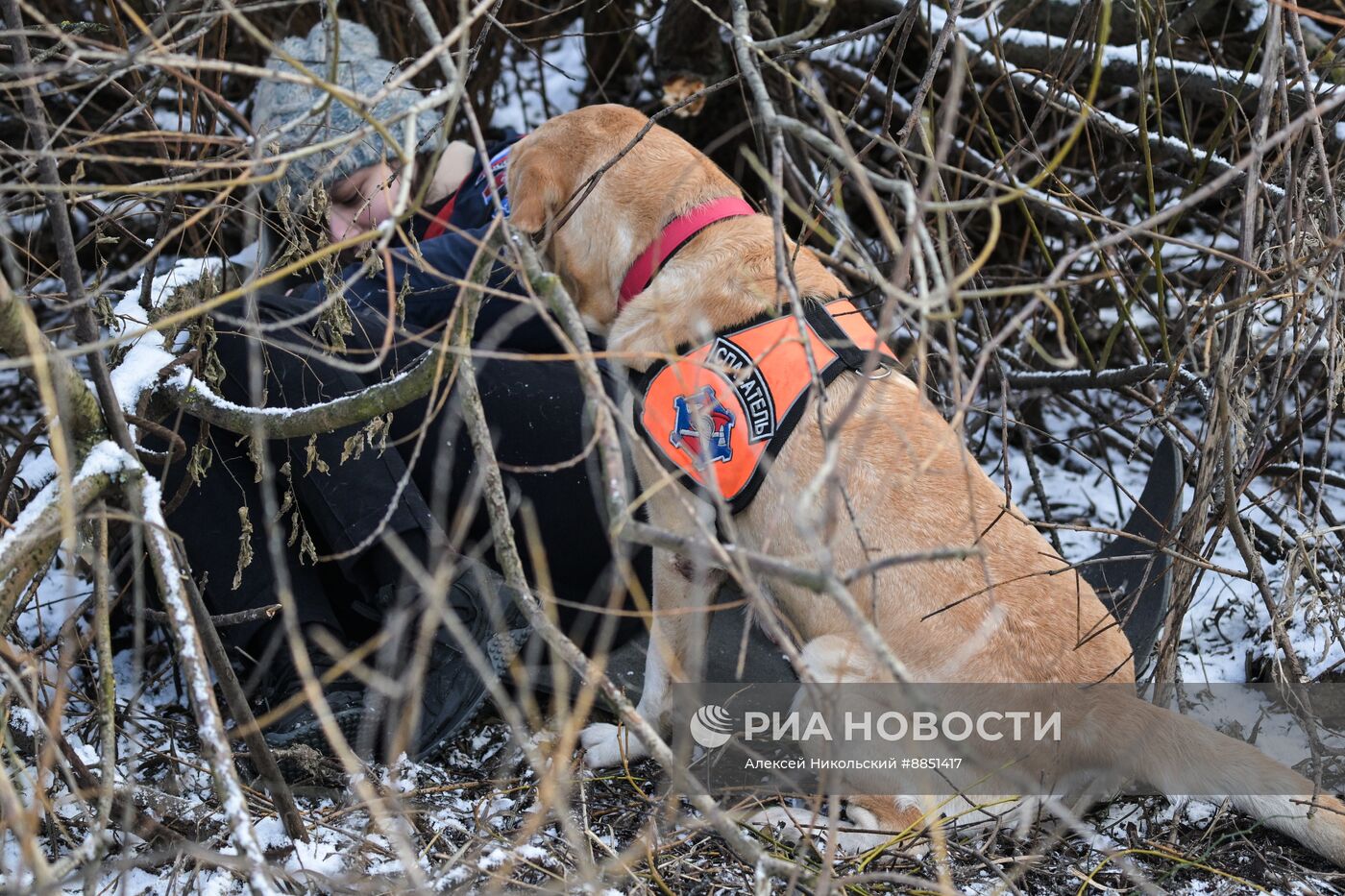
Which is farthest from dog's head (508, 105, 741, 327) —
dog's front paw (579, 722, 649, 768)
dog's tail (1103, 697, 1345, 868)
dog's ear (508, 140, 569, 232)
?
dog's tail (1103, 697, 1345, 868)

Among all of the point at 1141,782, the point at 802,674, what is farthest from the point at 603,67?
the point at 802,674

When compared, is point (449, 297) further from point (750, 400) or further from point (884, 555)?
point (884, 555)

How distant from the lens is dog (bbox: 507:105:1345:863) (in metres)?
2.28

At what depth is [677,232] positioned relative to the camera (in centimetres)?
276

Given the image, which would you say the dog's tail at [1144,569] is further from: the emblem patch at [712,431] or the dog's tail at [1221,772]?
the emblem patch at [712,431]

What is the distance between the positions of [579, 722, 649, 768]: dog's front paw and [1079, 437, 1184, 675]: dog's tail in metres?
1.16

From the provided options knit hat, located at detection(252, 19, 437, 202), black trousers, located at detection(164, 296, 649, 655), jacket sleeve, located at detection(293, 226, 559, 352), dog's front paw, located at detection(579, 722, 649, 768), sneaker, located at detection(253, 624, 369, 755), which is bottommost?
dog's front paw, located at detection(579, 722, 649, 768)

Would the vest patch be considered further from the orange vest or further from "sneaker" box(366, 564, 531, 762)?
"sneaker" box(366, 564, 531, 762)

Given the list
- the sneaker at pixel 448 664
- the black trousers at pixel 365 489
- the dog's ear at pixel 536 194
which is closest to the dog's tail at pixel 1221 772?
the black trousers at pixel 365 489

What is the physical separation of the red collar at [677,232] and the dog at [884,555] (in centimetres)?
1

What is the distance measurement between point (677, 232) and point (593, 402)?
141 cm

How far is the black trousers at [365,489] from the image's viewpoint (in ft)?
8.61

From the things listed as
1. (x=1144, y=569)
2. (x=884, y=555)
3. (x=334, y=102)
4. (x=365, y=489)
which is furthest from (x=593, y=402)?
(x=334, y=102)

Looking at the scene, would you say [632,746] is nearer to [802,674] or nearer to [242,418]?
[242,418]
